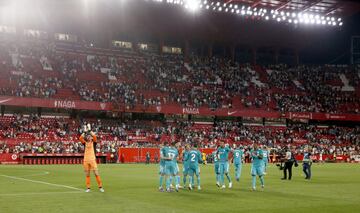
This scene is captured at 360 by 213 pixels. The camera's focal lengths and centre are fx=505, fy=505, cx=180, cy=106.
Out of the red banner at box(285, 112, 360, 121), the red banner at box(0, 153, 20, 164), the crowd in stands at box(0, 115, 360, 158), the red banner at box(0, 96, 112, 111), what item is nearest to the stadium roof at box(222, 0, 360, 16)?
the red banner at box(285, 112, 360, 121)

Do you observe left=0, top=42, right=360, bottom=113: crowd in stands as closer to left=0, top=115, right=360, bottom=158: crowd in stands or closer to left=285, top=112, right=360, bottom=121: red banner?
left=285, top=112, right=360, bottom=121: red banner

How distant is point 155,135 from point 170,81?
1198 centimetres

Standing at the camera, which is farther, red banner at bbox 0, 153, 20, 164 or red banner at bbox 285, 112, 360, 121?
red banner at bbox 285, 112, 360, 121

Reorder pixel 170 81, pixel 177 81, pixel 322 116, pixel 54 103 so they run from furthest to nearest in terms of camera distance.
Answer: pixel 322 116
pixel 177 81
pixel 170 81
pixel 54 103

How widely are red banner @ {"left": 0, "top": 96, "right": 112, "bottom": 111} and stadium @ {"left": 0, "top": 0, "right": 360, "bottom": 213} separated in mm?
122

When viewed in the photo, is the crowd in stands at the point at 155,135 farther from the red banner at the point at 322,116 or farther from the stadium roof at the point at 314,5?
the stadium roof at the point at 314,5

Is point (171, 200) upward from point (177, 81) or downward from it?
downward

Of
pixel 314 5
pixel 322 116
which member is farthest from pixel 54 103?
pixel 322 116

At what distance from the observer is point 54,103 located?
58.2 metres

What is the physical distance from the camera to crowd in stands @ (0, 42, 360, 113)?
61.9 m

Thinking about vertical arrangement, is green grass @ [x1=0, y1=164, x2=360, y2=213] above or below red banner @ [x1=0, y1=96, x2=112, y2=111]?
below

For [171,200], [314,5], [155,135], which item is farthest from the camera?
[155,135]

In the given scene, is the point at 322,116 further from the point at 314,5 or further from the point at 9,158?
the point at 9,158

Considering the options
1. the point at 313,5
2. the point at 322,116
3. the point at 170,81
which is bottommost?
the point at 322,116
